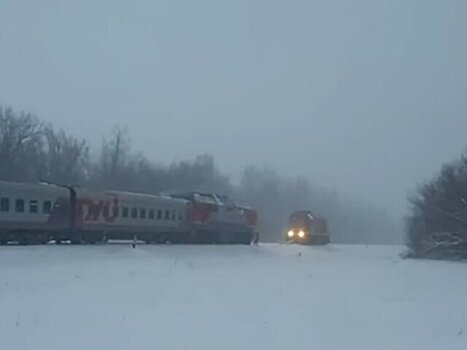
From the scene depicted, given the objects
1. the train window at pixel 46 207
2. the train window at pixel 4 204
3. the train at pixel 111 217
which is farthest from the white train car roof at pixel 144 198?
the train window at pixel 4 204

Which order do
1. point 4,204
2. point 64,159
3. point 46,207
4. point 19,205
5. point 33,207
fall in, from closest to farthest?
point 4,204, point 19,205, point 33,207, point 46,207, point 64,159

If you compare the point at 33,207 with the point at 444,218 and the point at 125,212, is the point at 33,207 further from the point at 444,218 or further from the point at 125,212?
the point at 444,218

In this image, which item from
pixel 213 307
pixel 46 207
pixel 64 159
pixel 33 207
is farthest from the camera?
pixel 64 159

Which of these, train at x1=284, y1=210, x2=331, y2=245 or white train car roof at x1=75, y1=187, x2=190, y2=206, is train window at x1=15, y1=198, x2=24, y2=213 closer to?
white train car roof at x1=75, y1=187, x2=190, y2=206

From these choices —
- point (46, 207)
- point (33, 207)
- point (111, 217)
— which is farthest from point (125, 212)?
point (33, 207)

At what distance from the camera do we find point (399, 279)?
27969mm

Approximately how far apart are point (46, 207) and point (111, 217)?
646 centimetres

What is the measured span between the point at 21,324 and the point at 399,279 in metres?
16.8

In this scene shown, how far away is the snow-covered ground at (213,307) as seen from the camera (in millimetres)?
13609

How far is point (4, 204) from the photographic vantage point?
3753 cm

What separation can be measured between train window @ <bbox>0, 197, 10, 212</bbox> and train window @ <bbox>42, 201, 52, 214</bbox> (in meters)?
3.00

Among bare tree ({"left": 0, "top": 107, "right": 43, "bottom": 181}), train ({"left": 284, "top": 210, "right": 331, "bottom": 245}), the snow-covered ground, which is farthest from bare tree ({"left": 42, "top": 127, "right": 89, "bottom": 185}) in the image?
the snow-covered ground

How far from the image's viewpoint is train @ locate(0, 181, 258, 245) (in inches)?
1532

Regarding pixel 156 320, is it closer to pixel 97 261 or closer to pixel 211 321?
pixel 211 321
